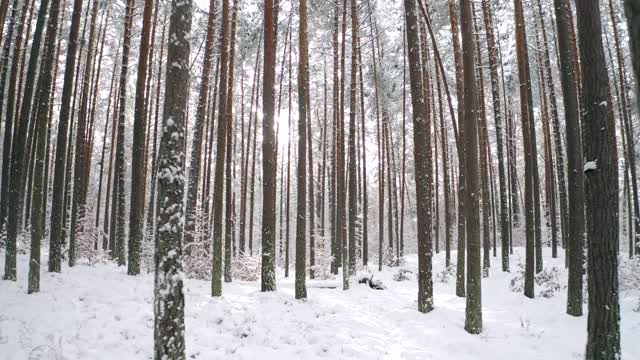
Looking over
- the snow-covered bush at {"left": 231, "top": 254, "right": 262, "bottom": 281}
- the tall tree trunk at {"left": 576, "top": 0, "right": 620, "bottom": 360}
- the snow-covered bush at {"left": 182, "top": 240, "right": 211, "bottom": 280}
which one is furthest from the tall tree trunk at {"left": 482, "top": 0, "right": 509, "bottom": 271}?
the snow-covered bush at {"left": 182, "top": 240, "right": 211, "bottom": 280}

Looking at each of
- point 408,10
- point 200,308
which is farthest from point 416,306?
point 408,10

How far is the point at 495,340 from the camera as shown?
7691 mm

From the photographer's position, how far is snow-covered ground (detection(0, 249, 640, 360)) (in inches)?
260

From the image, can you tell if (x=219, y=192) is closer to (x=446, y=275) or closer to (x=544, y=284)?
(x=544, y=284)

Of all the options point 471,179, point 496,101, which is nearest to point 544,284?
point 496,101

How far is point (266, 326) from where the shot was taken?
26.5ft

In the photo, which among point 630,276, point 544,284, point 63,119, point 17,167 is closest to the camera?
point 17,167

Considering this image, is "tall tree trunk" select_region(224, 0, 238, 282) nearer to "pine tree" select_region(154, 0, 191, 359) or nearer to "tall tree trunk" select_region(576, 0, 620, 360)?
"pine tree" select_region(154, 0, 191, 359)

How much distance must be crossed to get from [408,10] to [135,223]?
9444 millimetres

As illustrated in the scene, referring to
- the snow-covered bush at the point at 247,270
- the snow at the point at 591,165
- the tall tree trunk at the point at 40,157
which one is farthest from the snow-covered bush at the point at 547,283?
the tall tree trunk at the point at 40,157

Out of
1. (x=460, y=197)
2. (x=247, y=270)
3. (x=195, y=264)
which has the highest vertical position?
(x=460, y=197)

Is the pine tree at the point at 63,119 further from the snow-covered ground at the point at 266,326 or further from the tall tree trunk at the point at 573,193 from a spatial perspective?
the tall tree trunk at the point at 573,193

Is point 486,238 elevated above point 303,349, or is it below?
above

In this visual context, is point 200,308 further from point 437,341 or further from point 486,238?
point 486,238
